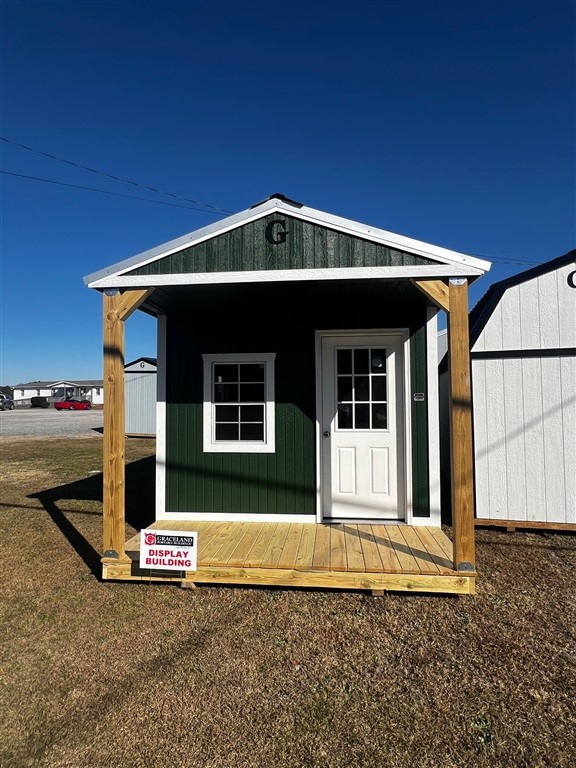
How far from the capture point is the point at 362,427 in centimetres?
503

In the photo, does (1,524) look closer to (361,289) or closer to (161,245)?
(161,245)

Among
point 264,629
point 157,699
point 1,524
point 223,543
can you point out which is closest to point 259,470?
point 223,543

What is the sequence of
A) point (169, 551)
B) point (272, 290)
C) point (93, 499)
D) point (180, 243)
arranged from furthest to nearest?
point (93, 499) < point (272, 290) < point (180, 243) < point (169, 551)

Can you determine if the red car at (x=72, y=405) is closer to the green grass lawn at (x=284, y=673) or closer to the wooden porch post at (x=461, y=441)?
the green grass lawn at (x=284, y=673)

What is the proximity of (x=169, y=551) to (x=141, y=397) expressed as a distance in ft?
50.6

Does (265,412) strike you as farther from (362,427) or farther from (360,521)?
(360,521)

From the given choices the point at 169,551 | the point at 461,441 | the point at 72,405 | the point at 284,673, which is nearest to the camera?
the point at 284,673

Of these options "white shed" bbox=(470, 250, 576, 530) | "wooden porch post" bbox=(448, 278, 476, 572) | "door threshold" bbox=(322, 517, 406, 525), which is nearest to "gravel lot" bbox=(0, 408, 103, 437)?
"door threshold" bbox=(322, 517, 406, 525)

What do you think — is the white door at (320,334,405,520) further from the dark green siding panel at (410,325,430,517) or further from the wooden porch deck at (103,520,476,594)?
the wooden porch deck at (103,520,476,594)

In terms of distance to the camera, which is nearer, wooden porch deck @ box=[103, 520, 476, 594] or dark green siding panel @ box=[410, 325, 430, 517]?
wooden porch deck @ box=[103, 520, 476, 594]

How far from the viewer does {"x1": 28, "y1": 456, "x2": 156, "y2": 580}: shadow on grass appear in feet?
15.5

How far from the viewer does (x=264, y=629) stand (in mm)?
3102

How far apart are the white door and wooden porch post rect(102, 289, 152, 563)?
2.18m

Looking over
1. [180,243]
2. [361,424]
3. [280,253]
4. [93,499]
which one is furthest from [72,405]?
[280,253]
